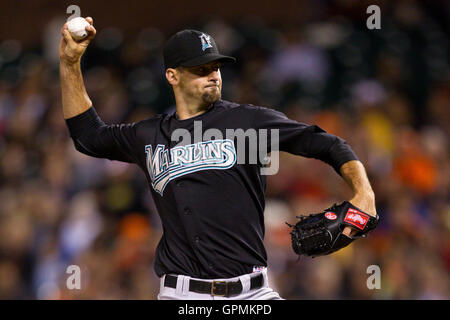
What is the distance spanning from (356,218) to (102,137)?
4.14ft

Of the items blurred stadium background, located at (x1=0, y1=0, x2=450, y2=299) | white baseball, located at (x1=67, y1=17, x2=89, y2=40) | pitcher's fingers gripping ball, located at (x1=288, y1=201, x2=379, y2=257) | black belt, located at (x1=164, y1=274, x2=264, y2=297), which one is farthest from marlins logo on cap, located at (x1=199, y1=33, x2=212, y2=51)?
blurred stadium background, located at (x1=0, y1=0, x2=450, y2=299)

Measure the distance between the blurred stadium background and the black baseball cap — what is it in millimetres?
2355

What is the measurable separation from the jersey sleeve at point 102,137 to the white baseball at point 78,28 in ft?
1.17

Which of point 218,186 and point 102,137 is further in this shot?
point 102,137

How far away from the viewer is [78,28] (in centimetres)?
325

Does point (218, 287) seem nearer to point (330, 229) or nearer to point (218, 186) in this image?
point (218, 186)

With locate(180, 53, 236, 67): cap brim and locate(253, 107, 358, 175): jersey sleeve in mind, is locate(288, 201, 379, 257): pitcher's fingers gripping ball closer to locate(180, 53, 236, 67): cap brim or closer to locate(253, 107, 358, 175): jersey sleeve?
locate(253, 107, 358, 175): jersey sleeve

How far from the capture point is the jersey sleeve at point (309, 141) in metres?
2.85

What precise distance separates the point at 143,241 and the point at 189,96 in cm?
251

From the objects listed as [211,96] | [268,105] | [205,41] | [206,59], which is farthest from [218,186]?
[268,105]

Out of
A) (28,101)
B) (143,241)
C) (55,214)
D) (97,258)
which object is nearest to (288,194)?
(143,241)

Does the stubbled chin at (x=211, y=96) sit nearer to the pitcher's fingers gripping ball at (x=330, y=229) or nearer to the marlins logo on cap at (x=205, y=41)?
→ the marlins logo on cap at (x=205, y=41)

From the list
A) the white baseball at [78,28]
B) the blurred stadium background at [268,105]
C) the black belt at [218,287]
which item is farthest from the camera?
the blurred stadium background at [268,105]

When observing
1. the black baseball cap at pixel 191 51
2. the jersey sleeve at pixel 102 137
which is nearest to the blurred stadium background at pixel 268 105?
the jersey sleeve at pixel 102 137
